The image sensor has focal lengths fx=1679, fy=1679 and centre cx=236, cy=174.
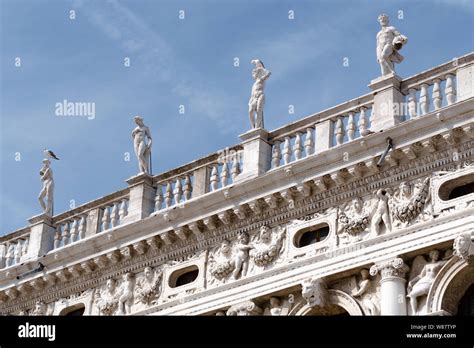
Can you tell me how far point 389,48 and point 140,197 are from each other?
19.0ft

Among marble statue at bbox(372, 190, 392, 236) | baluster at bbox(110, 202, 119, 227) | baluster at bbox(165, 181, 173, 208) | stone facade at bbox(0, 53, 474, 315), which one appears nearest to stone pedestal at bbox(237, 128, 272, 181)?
stone facade at bbox(0, 53, 474, 315)

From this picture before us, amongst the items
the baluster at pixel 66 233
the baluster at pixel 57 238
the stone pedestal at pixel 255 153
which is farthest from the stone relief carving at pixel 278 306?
the baluster at pixel 57 238

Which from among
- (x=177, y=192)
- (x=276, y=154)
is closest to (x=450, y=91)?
(x=276, y=154)

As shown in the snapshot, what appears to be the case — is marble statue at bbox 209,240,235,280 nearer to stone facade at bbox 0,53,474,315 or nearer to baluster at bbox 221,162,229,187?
stone facade at bbox 0,53,474,315

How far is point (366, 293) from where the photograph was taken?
2705 cm

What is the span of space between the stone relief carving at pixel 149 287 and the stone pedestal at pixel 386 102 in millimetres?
5138

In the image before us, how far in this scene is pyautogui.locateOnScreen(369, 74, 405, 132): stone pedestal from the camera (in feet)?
90.4

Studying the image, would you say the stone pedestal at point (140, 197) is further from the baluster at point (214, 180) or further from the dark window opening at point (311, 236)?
the dark window opening at point (311, 236)

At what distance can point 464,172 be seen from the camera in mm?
26203

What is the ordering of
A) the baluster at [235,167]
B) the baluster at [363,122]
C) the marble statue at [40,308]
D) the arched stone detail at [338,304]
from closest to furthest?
1. the arched stone detail at [338,304]
2. the baluster at [363,122]
3. the baluster at [235,167]
4. the marble statue at [40,308]

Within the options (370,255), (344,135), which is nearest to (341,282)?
(370,255)

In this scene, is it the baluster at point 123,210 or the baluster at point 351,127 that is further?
the baluster at point 123,210

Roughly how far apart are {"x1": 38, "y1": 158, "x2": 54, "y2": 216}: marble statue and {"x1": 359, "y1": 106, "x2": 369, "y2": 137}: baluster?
A: 7.84 m

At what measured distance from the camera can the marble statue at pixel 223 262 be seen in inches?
1138
